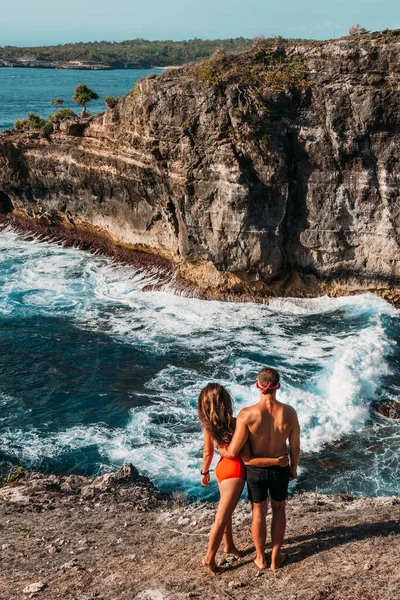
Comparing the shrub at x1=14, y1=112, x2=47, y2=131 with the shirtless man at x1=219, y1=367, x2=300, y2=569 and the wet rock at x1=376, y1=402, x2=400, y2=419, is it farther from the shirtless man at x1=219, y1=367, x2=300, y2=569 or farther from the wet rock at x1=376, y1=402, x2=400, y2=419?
the shirtless man at x1=219, y1=367, x2=300, y2=569

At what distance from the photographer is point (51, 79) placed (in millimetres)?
99562

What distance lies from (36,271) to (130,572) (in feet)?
78.1

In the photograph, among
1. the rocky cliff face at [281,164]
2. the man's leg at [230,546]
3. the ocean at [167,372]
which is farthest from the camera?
the rocky cliff face at [281,164]

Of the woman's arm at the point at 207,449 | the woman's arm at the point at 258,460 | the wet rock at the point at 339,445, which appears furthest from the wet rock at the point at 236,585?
the wet rock at the point at 339,445

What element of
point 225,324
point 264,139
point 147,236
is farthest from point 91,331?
point 264,139

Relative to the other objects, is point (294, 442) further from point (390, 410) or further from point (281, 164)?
point (281, 164)

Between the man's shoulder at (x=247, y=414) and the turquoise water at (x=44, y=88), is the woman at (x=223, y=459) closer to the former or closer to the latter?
the man's shoulder at (x=247, y=414)

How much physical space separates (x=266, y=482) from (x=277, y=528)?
2.29 feet

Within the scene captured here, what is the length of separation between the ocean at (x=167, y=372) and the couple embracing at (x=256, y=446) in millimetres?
7309

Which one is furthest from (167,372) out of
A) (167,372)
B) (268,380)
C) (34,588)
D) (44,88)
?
(44,88)

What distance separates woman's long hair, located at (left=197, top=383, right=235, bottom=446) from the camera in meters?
7.41

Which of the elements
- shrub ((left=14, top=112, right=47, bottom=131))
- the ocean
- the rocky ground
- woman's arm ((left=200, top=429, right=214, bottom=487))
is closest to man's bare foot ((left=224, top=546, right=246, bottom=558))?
the rocky ground

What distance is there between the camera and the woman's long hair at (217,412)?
292 inches

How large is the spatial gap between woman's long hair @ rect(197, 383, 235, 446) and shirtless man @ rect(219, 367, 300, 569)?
5.4 inches
